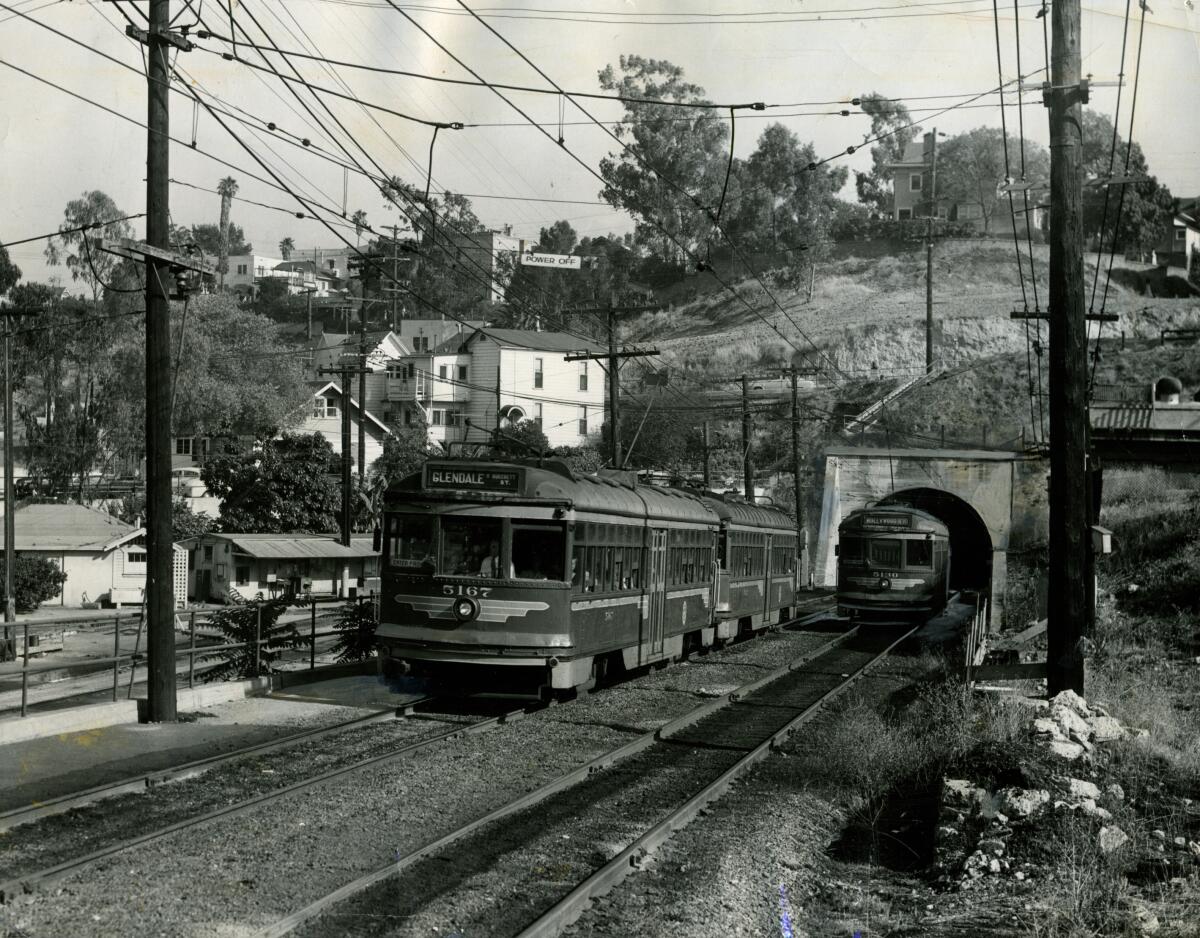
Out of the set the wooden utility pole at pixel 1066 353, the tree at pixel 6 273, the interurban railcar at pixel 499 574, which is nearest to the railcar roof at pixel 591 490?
the interurban railcar at pixel 499 574

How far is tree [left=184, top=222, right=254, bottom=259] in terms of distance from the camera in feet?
438

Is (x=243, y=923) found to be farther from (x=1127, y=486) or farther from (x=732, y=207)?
(x=732, y=207)

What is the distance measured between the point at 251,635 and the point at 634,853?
10966 mm

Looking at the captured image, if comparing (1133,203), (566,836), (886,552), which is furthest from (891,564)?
(1133,203)

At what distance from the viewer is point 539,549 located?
1606 cm

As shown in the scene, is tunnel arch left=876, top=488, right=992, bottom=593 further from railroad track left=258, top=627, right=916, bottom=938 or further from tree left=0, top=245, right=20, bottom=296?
railroad track left=258, top=627, right=916, bottom=938

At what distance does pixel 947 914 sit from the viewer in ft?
27.1

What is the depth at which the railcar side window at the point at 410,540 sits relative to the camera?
16.2 m

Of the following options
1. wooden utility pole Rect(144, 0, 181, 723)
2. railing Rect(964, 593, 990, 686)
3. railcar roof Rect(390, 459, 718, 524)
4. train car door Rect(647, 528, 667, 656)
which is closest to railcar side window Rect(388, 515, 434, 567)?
railcar roof Rect(390, 459, 718, 524)

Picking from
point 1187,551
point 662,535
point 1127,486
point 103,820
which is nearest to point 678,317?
point 1127,486

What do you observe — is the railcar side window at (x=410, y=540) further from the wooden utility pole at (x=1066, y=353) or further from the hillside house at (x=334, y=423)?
the hillside house at (x=334, y=423)

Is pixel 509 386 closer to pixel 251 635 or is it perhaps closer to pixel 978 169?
pixel 251 635

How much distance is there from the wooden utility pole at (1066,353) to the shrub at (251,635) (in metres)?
10.7

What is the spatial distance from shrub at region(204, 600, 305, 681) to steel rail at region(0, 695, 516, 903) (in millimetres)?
4604
